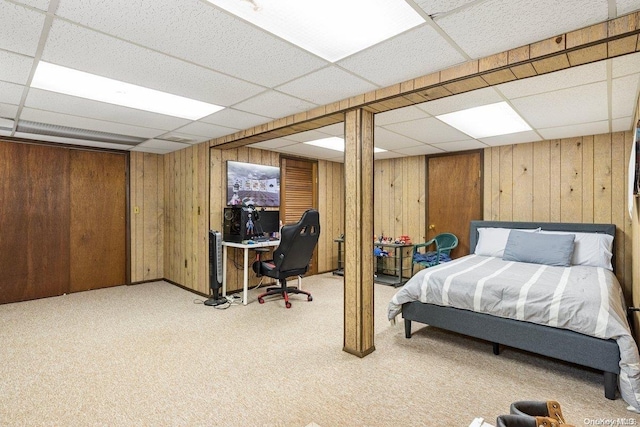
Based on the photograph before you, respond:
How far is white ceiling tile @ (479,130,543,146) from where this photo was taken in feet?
14.0

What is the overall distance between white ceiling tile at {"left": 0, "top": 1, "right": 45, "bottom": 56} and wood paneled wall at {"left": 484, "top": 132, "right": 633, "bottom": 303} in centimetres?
535

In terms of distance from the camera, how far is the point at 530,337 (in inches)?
103

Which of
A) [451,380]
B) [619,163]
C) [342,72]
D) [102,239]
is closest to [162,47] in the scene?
[342,72]

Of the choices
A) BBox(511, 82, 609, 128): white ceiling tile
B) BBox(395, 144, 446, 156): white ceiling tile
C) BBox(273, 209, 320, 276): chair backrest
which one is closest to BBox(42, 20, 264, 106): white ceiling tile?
BBox(273, 209, 320, 276): chair backrest

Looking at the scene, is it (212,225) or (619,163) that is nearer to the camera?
(619,163)

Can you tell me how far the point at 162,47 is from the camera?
2.02 meters

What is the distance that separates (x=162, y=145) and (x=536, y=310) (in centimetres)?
507

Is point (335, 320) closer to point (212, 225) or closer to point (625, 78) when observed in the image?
point (212, 225)

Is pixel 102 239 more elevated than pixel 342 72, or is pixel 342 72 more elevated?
pixel 342 72

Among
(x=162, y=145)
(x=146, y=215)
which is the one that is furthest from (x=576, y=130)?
(x=146, y=215)

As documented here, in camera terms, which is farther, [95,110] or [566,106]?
[95,110]

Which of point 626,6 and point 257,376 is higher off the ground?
point 626,6

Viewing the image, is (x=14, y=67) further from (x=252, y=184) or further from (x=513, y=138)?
(x=513, y=138)

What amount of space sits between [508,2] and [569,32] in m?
0.54
